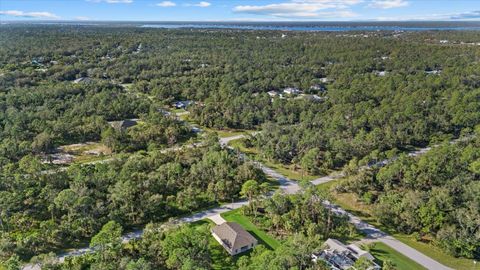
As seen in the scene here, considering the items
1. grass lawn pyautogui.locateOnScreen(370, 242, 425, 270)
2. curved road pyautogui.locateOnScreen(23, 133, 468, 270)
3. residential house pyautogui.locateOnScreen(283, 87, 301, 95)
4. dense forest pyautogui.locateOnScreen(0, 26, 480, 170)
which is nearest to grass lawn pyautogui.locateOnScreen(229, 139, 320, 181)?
curved road pyautogui.locateOnScreen(23, 133, 468, 270)

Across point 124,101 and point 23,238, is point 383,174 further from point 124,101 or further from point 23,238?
point 124,101

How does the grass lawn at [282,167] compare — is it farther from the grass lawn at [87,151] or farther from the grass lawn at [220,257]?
the grass lawn at [87,151]

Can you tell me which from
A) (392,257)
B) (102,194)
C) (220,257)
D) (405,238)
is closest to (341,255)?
(392,257)

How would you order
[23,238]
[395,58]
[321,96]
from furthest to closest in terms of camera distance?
1. [395,58]
2. [321,96]
3. [23,238]

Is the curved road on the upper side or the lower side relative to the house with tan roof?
lower

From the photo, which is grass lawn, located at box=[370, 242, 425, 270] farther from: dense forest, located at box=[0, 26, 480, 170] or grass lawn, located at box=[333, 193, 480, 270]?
dense forest, located at box=[0, 26, 480, 170]

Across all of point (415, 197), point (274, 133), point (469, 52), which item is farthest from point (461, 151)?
point (469, 52)

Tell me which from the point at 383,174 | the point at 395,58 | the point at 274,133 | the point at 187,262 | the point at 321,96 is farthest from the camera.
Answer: the point at 395,58
